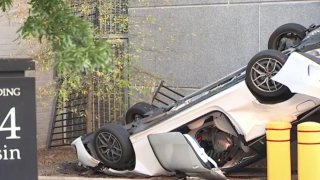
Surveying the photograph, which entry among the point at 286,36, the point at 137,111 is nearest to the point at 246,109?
the point at 286,36

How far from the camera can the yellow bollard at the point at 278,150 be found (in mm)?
6906

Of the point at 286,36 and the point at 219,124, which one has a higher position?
the point at 286,36

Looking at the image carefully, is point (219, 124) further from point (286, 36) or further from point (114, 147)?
point (286, 36)

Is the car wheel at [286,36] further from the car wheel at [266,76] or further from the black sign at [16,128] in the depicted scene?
the black sign at [16,128]

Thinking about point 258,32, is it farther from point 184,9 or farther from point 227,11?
point 184,9

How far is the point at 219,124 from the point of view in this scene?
7.52 m

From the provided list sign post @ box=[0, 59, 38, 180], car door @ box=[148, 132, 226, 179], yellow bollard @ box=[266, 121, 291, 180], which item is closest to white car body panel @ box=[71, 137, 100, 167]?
car door @ box=[148, 132, 226, 179]

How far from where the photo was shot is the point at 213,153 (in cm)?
773

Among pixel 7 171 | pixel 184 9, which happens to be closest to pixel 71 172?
pixel 184 9

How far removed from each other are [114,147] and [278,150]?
2.14 m

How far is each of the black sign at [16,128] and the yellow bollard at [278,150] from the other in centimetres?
401

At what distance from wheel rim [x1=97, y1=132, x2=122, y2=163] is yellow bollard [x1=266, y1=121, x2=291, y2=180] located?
1950 mm

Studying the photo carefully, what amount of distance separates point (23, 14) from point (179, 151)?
11.9 ft

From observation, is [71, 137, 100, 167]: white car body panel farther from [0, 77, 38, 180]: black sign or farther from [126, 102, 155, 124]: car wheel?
[0, 77, 38, 180]: black sign
